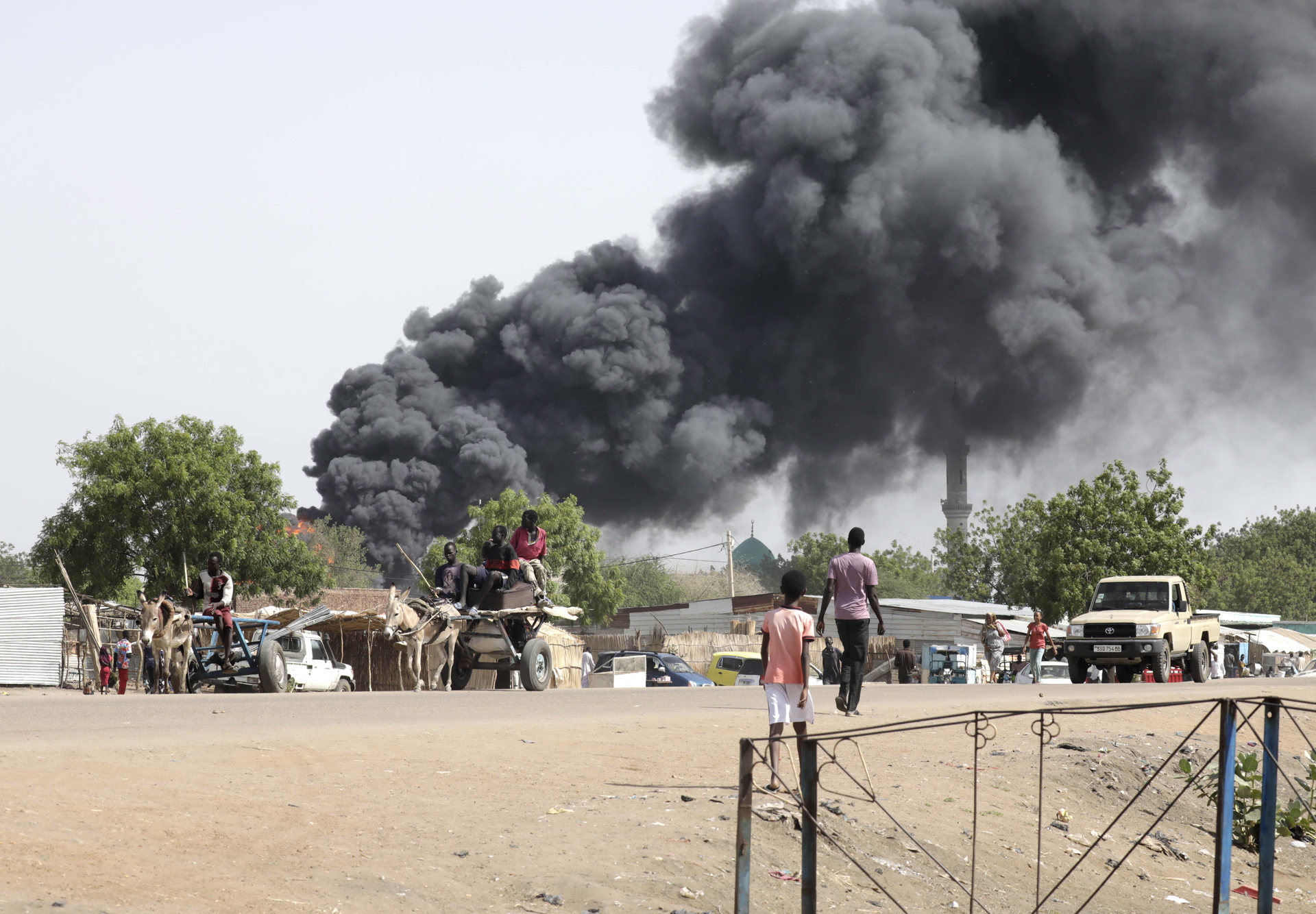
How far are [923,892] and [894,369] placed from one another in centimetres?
7945

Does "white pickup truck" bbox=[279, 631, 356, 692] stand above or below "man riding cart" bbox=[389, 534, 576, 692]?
below

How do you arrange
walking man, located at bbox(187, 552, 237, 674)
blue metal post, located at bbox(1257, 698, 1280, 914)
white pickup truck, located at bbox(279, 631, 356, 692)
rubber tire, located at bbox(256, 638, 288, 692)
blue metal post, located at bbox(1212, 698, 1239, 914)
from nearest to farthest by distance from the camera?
blue metal post, located at bbox(1257, 698, 1280, 914), blue metal post, located at bbox(1212, 698, 1239, 914), walking man, located at bbox(187, 552, 237, 674), rubber tire, located at bbox(256, 638, 288, 692), white pickup truck, located at bbox(279, 631, 356, 692)

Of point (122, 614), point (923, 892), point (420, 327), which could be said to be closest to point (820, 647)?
point (122, 614)

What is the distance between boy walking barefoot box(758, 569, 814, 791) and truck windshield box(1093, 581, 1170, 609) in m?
17.7

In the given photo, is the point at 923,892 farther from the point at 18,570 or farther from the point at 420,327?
the point at 18,570

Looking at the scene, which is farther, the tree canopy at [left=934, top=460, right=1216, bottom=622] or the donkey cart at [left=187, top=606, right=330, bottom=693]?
the tree canopy at [left=934, top=460, right=1216, bottom=622]

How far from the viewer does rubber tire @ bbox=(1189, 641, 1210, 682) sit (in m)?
25.7

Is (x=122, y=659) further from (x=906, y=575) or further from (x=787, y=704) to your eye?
(x=906, y=575)

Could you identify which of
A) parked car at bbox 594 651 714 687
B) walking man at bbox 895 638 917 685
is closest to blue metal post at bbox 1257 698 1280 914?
parked car at bbox 594 651 714 687

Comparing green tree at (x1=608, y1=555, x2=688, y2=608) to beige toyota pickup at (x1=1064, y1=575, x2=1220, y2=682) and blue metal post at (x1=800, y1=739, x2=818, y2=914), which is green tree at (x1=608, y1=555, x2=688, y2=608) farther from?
blue metal post at (x1=800, y1=739, x2=818, y2=914)

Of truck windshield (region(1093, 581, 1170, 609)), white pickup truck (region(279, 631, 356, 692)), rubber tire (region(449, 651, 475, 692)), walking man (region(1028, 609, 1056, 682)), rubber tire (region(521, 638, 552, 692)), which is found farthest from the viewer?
truck windshield (region(1093, 581, 1170, 609))

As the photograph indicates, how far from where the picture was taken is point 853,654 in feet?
41.8

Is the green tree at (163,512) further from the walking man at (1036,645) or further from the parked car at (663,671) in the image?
the walking man at (1036,645)

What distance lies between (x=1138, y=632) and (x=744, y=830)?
19.7m
